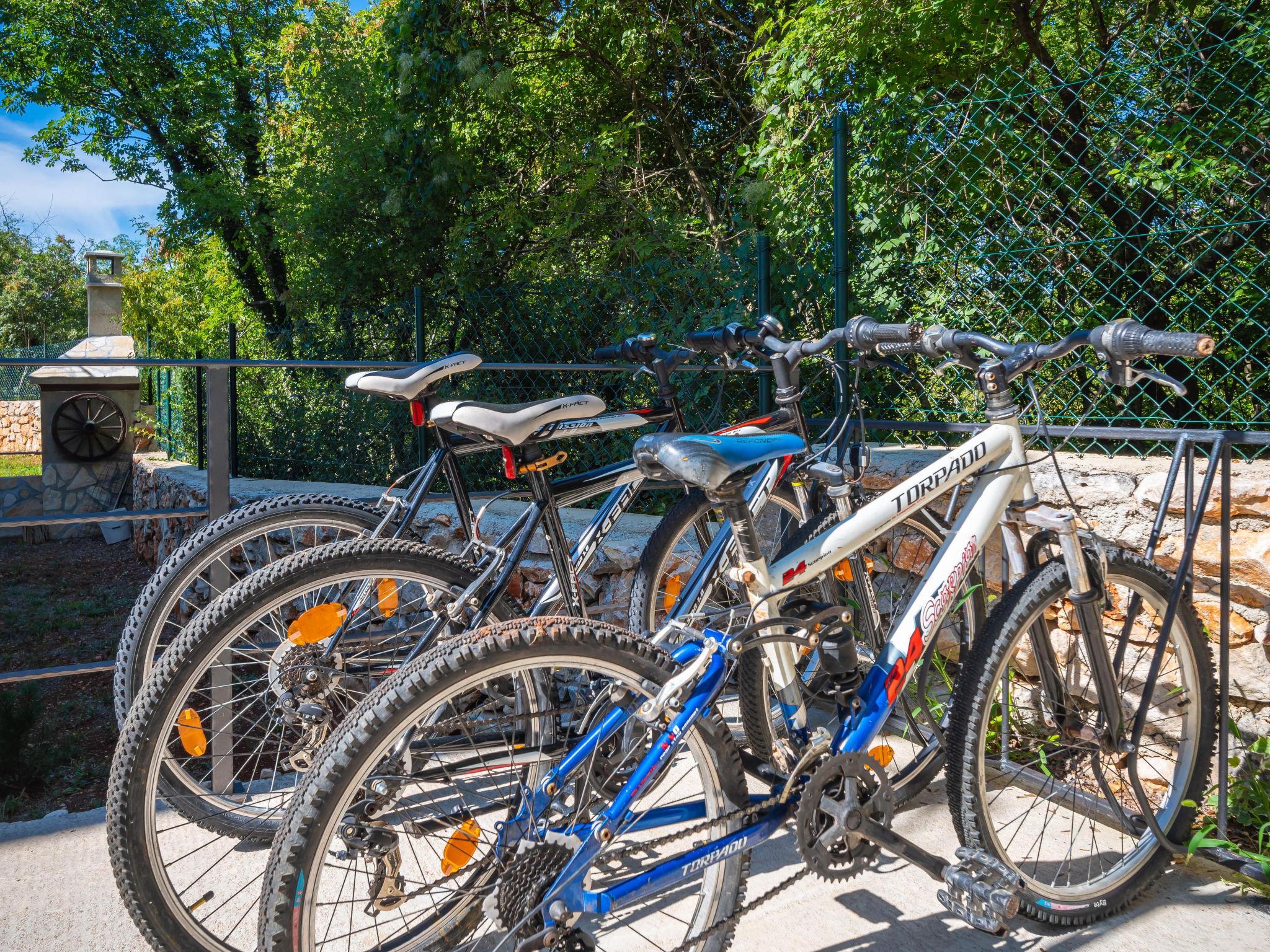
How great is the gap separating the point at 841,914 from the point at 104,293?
42.1 feet

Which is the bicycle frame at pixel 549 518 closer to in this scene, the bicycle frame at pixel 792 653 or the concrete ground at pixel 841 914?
the bicycle frame at pixel 792 653

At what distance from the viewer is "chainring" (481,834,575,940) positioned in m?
1.45

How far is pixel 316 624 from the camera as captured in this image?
2033 mm

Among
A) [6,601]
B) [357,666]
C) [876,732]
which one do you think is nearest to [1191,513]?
[876,732]

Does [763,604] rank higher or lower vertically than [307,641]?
higher

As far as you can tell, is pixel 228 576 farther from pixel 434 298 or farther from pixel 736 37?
pixel 736 37

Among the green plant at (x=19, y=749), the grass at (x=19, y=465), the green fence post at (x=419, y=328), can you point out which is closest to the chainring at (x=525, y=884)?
the green plant at (x=19, y=749)

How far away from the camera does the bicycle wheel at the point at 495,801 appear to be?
1.35 metres

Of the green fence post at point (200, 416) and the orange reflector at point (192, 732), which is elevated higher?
the green fence post at point (200, 416)

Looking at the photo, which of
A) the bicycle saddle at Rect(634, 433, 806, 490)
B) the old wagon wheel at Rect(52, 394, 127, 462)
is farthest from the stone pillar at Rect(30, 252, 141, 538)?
the bicycle saddle at Rect(634, 433, 806, 490)

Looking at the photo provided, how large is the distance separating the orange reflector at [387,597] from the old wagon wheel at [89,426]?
921 cm

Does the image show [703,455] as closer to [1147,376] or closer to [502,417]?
[502,417]

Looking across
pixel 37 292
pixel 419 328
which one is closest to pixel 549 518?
pixel 419 328

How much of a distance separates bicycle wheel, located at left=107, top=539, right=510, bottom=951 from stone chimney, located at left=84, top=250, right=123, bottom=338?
11.2 metres
